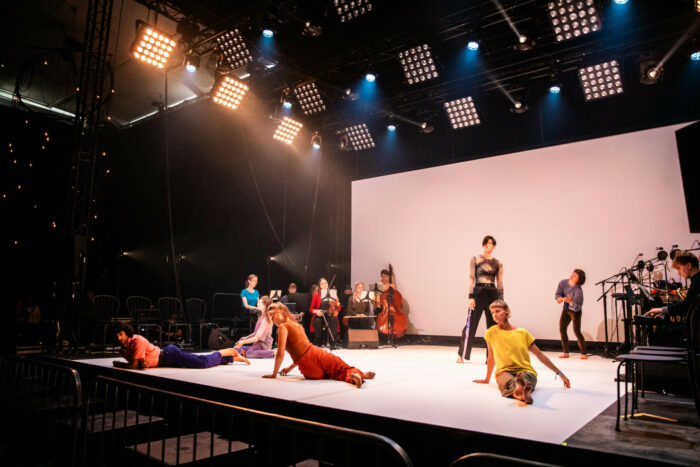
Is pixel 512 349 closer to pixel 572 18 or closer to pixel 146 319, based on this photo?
pixel 572 18

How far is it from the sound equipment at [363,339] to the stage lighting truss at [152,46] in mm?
5576

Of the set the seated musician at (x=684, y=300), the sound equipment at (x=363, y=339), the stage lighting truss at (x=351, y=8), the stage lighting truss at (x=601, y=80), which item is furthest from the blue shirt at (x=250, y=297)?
the stage lighting truss at (x=601, y=80)

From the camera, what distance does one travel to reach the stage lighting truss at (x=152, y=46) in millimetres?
5945

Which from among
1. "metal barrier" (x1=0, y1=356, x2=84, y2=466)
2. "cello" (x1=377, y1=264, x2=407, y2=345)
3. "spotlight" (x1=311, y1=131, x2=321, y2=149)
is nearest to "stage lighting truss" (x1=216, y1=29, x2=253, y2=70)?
"spotlight" (x1=311, y1=131, x2=321, y2=149)

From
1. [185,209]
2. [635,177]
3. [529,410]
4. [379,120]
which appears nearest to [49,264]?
[185,209]

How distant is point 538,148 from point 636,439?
6921mm

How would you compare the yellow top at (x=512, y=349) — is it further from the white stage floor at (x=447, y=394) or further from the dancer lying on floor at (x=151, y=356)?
the dancer lying on floor at (x=151, y=356)

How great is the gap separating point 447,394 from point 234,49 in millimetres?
6172

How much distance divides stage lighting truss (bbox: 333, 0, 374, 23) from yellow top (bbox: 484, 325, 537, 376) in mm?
5079

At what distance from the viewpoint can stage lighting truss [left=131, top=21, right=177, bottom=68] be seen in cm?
595

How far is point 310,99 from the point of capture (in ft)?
28.7

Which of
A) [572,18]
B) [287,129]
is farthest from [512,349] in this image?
[287,129]

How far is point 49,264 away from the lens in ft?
30.7

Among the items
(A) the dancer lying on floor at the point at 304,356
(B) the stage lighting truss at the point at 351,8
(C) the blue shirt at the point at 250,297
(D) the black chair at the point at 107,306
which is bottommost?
(A) the dancer lying on floor at the point at 304,356
